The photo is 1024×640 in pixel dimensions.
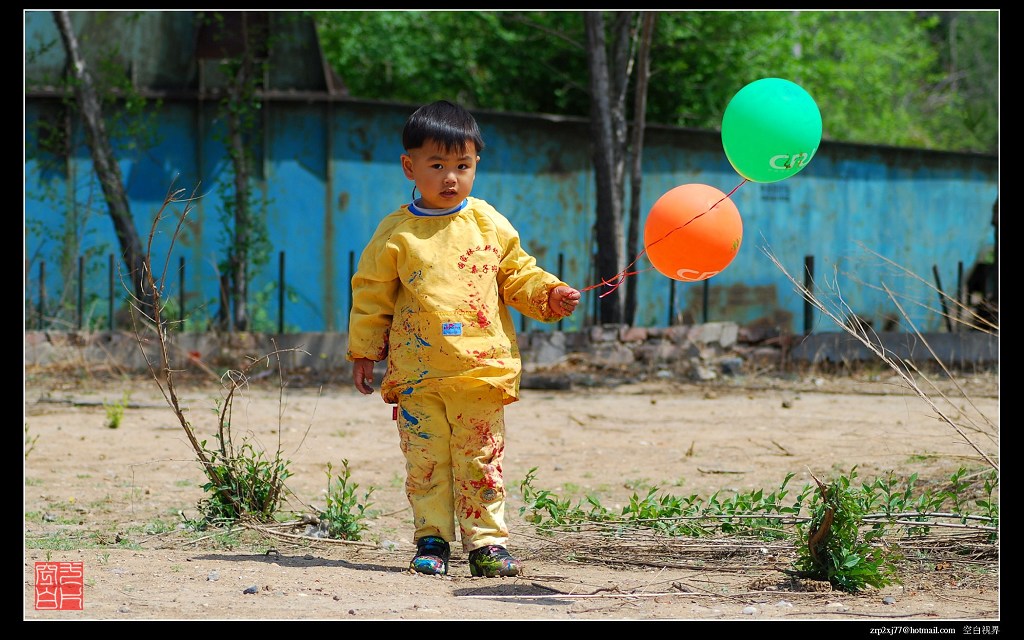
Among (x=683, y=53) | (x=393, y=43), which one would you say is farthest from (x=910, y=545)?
(x=393, y=43)

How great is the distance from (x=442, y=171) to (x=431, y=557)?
49.9 inches

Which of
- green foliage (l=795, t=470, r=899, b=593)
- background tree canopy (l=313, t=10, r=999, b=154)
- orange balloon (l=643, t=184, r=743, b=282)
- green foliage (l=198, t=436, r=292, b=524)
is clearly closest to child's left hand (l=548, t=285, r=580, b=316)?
orange balloon (l=643, t=184, r=743, b=282)

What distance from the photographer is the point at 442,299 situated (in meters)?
3.48

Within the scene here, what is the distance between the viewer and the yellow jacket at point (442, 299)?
11.4 feet

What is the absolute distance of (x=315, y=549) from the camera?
3.89 meters

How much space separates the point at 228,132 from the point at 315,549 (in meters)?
7.39

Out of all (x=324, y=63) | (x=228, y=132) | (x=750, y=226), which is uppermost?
(x=324, y=63)

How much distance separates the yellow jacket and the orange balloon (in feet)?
1.27

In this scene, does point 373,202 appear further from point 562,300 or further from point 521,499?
point 562,300

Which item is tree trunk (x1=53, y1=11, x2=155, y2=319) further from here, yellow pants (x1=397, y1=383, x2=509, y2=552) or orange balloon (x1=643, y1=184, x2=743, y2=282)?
orange balloon (x1=643, y1=184, x2=743, y2=282)

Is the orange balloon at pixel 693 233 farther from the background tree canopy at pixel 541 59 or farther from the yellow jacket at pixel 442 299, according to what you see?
the background tree canopy at pixel 541 59

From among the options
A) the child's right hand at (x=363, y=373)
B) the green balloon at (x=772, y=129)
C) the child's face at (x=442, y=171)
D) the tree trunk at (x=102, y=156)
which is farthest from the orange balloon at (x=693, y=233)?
the tree trunk at (x=102, y=156)

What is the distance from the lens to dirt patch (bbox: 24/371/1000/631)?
10.0ft

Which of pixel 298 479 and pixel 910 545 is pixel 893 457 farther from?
pixel 298 479
